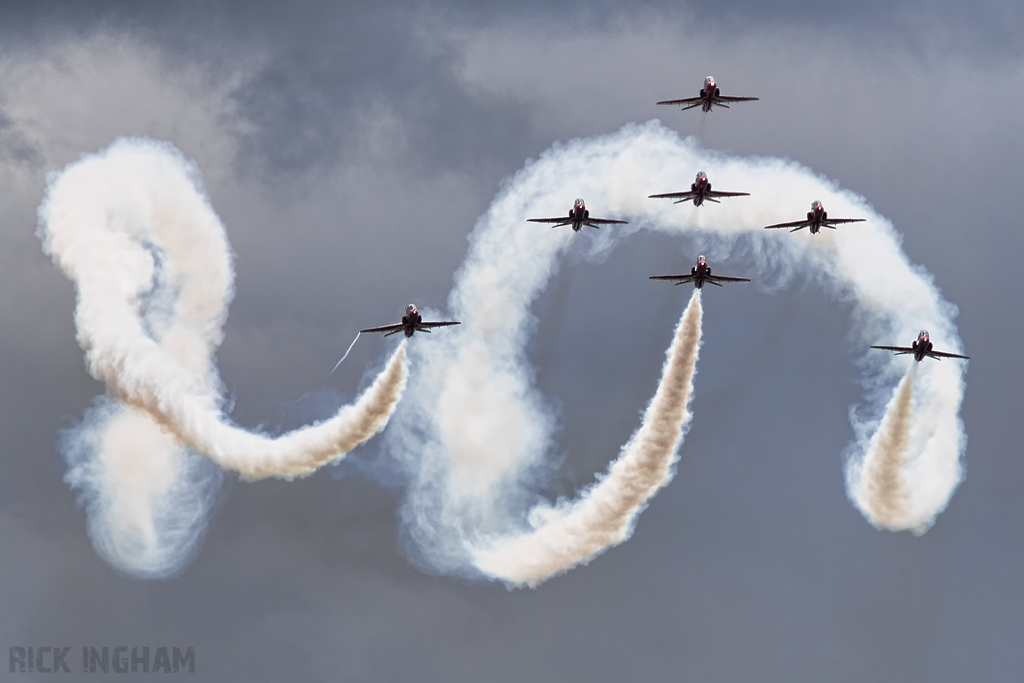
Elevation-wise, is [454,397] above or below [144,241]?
below

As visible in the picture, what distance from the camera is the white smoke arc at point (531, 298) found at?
280 ft

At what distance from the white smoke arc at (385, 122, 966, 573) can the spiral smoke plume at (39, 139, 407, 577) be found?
6.95 metres

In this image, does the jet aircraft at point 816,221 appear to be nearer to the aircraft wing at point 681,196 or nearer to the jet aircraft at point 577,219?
the aircraft wing at point 681,196

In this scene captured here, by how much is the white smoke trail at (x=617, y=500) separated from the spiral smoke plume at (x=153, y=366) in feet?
41.1

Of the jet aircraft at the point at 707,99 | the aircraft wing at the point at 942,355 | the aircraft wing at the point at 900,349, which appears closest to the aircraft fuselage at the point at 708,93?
the jet aircraft at the point at 707,99

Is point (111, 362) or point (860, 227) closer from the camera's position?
point (111, 362)

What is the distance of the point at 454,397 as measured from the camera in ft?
296

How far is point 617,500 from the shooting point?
86125 mm

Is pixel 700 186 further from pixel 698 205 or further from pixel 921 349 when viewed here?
pixel 921 349

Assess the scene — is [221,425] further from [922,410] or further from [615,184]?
[922,410]

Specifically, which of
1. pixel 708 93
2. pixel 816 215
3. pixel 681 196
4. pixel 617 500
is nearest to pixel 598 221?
pixel 681 196

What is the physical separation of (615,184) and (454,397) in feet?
56.6

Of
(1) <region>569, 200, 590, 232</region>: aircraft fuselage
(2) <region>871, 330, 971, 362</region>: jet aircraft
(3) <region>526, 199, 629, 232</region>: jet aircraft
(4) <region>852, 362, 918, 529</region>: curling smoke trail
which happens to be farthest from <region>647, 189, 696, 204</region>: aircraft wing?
(4) <region>852, 362, 918, 529</region>: curling smoke trail

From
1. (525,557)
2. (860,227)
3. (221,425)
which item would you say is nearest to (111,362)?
(221,425)
